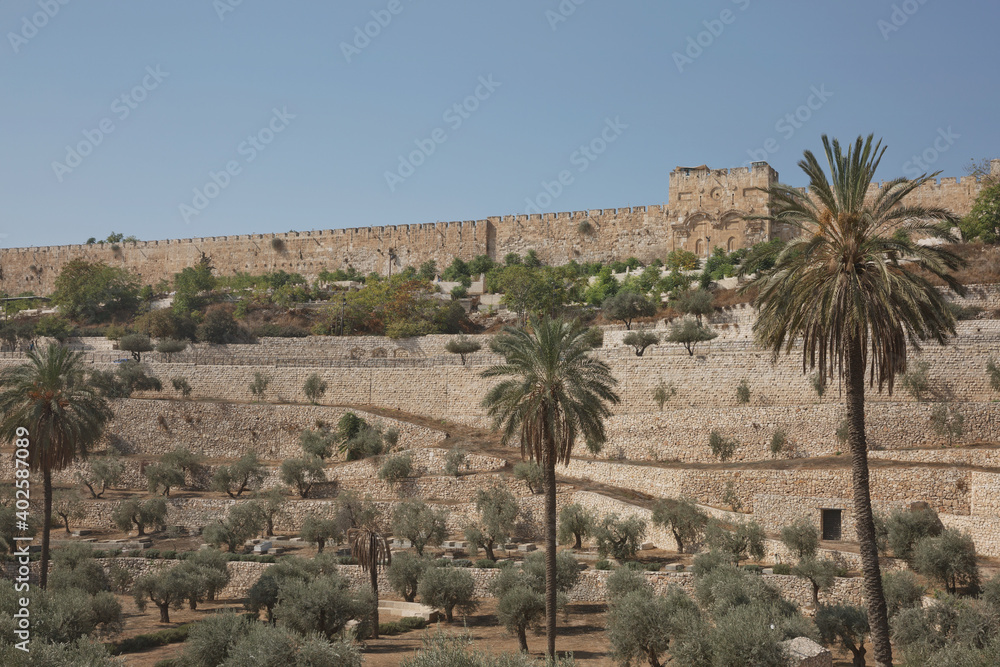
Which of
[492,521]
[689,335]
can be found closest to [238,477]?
[492,521]

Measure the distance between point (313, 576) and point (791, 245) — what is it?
1443cm

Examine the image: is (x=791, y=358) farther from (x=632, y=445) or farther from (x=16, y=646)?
(x=16, y=646)

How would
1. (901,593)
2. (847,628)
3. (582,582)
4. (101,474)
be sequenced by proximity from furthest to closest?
(101,474), (582,582), (901,593), (847,628)

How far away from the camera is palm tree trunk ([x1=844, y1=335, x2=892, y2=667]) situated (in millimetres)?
12492

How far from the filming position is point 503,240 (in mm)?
61344

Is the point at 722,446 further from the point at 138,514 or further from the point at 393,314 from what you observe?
the point at 393,314

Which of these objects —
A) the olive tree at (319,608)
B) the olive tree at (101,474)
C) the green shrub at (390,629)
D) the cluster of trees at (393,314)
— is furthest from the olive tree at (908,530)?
the cluster of trees at (393,314)

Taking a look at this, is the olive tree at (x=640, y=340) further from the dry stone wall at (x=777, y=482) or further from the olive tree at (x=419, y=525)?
the olive tree at (x=419, y=525)

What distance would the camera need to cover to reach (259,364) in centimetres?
4278

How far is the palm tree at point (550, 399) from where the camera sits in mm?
16328

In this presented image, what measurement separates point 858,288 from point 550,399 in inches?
229

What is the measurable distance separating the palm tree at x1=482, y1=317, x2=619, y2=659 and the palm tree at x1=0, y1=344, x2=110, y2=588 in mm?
10470

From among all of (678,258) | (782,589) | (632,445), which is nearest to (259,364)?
(632,445)

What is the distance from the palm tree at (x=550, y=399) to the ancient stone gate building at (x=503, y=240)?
32.3 metres
